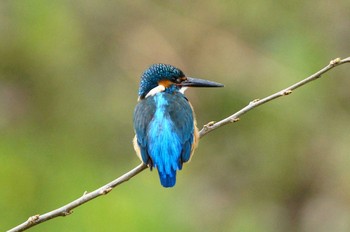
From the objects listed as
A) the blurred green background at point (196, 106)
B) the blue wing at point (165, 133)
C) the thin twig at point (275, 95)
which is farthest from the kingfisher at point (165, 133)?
the blurred green background at point (196, 106)

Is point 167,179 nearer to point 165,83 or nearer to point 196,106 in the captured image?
point 165,83

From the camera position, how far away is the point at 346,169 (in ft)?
20.3

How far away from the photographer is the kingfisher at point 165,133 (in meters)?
3.29

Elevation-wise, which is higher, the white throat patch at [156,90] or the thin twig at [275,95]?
the white throat patch at [156,90]

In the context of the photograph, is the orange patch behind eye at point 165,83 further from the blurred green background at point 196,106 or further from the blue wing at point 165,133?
the blurred green background at point 196,106

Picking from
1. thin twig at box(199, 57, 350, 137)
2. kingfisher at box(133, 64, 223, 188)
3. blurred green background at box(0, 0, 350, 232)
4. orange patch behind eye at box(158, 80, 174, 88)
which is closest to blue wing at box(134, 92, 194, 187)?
kingfisher at box(133, 64, 223, 188)

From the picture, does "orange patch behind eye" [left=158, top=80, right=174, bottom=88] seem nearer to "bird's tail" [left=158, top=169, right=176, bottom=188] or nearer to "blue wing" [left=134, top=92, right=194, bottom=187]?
"blue wing" [left=134, top=92, right=194, bottom=187]

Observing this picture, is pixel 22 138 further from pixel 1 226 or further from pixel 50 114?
pixel 1 226

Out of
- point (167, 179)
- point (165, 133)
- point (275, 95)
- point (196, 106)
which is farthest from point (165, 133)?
point (196, 106)

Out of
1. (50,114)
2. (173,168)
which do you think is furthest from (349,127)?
(173,168)

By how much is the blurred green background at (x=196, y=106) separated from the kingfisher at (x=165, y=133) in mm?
2330

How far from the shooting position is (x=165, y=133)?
3.36 meters

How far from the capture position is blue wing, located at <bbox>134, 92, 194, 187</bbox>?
3.28 metres

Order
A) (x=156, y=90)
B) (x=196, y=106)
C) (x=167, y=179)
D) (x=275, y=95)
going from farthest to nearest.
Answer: (x=196, y=106) < (x=156, y=90) < (x=167, y=179) < (x=275, y=95)
